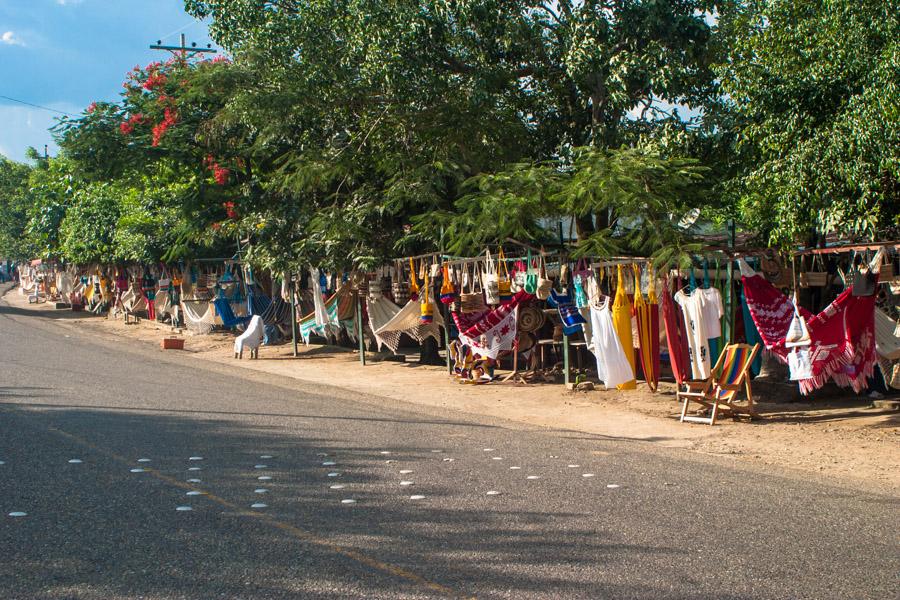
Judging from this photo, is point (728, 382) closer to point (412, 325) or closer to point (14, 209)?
point (412, 325)

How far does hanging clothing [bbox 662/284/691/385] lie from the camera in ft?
37.1

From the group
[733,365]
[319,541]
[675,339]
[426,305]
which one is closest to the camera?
[319,541]

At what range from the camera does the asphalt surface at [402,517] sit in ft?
15.0

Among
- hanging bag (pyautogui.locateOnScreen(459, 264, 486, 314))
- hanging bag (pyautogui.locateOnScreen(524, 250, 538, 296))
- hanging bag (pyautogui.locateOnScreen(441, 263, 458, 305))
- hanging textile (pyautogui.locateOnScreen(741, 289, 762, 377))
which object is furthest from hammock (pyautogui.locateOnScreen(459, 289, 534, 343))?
hanging textile (pyautogui.locateOnScreen(741, 289, 762, 377))

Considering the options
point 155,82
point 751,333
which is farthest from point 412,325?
point 155,82

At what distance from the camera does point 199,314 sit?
2436 centimetres

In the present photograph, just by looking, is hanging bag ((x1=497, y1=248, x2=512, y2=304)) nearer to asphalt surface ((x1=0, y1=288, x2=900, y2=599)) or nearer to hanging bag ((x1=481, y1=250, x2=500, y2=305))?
hanging bag ((x1=481, y1=250, x2=500, y2=305))

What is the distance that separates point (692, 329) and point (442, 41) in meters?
6.42

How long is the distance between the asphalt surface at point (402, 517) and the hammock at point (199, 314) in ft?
45.9

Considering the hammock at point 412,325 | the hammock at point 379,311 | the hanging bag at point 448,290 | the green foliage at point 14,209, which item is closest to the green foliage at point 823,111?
the hanging bag at point 448,290

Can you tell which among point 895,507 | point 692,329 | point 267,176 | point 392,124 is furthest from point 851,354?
point 267,176

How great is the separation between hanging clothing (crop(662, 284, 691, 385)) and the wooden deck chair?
0.67 metres

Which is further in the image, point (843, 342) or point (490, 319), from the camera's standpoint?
point (490, 319)

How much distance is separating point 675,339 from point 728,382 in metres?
1.03
